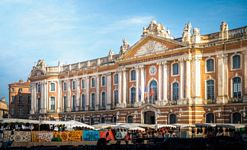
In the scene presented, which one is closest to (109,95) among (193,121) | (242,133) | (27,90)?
(193,121)

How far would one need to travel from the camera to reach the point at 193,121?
59.2 metres

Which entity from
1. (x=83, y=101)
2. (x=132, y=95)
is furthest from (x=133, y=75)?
(x=83, y=101)

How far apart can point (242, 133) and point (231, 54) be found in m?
12.3

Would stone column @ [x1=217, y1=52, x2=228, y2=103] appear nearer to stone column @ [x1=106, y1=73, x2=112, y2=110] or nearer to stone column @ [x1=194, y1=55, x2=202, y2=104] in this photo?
stone column @ [x1=194, y1=55, x2=202, y2=104]

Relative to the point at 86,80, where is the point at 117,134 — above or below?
below

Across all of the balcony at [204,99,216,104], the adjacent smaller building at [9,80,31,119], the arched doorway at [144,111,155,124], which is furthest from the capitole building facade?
the adjacent smaller building at [9,80,31,119]

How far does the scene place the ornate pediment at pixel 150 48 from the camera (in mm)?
64125

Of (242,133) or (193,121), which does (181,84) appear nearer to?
(193,121)

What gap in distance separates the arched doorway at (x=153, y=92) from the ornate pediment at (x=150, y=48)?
438 cm

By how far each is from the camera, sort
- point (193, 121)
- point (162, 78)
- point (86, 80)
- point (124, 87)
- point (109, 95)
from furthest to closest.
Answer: point (86, 80), point (109, 95), point (124, 87), point (162, 78), point (193, 121)

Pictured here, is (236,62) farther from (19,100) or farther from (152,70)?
(19,100)

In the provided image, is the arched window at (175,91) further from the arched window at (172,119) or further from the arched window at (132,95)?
the arched window at (132,95)

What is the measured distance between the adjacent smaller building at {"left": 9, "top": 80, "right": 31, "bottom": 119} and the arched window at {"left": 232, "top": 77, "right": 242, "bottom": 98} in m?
59.7

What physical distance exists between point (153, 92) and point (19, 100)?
5058 cm
